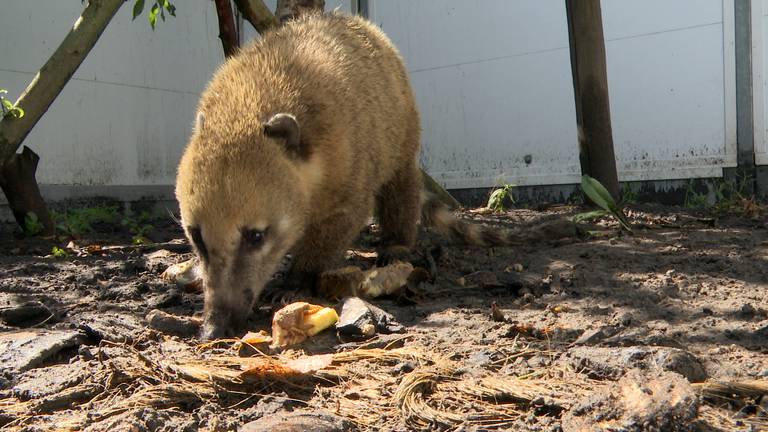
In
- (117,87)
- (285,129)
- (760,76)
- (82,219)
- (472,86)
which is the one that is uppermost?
(117,87)

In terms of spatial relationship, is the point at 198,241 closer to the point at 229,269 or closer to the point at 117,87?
the point at 229,269

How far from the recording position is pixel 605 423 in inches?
79.0

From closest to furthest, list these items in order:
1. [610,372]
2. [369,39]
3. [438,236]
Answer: [610,372] → [369,39] → [438,236]

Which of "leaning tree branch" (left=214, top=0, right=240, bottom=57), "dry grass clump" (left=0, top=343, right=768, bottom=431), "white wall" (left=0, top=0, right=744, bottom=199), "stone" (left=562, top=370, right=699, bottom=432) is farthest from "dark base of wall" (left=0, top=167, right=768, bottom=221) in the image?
"stone" (left=562, top=370, right=699, bottom=432)

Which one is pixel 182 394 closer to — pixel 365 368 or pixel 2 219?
pixel 365 368

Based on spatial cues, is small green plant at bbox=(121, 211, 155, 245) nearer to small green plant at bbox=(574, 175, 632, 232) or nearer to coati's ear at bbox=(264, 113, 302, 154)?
coati's ear at bbox=(264, 113, 302, 154)

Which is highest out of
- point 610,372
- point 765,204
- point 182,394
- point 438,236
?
point 182,394

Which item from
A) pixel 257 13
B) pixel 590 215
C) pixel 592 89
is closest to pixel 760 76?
pixel 592 89

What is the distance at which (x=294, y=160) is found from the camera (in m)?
3.64

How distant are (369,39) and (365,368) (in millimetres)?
2857

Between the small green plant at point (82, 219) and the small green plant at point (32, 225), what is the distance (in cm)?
16

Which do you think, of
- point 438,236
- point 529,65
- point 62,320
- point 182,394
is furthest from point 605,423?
point 529,65

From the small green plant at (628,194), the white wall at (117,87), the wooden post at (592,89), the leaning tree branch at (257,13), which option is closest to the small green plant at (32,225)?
the white wall at (117,87)

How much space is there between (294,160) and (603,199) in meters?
2.65
